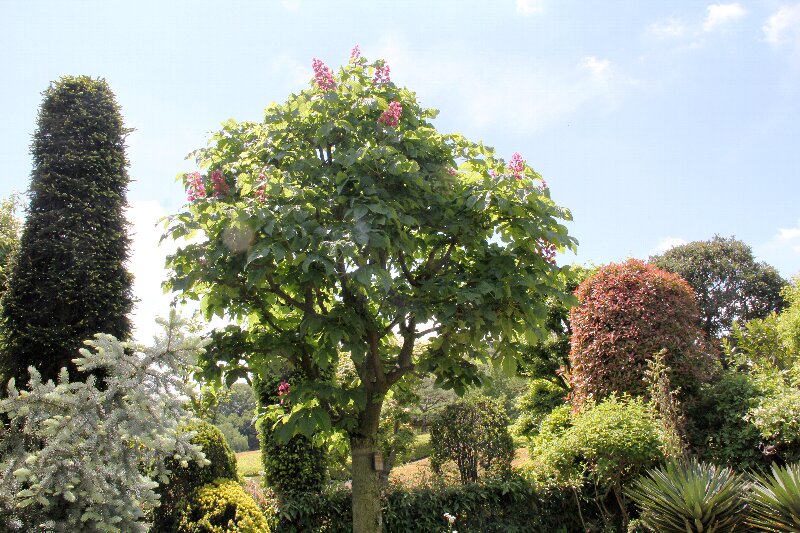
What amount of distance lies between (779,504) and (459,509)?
405 cm

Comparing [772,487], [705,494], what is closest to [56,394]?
[705,494]

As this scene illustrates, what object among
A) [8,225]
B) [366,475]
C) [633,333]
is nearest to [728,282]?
[633,333]

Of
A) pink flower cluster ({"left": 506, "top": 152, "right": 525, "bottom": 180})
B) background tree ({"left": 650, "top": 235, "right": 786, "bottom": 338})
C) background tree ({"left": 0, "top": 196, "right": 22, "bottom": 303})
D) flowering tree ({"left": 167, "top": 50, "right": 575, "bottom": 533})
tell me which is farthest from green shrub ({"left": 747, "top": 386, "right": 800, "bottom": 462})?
background tree ({"left": 650, "top": 235, "right": 786, "bottom": 338})

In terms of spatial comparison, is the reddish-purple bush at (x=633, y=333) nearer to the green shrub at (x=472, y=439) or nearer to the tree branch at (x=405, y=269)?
the green shrub at (x=472, y=439)

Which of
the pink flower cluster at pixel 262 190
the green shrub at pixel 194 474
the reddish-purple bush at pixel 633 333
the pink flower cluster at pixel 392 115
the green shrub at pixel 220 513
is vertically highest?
the pink flower cluster at pixel 392 115

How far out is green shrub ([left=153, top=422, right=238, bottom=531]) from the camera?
7.68 metres

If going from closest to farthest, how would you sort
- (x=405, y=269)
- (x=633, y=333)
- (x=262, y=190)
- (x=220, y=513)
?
(x=262, y=190), (x=405, y=269), (x=220, y=513), (x=633, y=333)

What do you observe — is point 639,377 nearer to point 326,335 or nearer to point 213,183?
point 326,335

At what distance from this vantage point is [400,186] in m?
6.04

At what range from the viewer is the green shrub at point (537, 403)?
14124mm

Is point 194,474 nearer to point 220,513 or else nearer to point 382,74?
point 220,513

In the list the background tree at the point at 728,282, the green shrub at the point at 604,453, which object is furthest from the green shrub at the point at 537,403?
the background tree at the point at 728,282

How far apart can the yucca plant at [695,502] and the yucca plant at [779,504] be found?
186 mm

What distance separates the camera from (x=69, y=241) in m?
8.32
